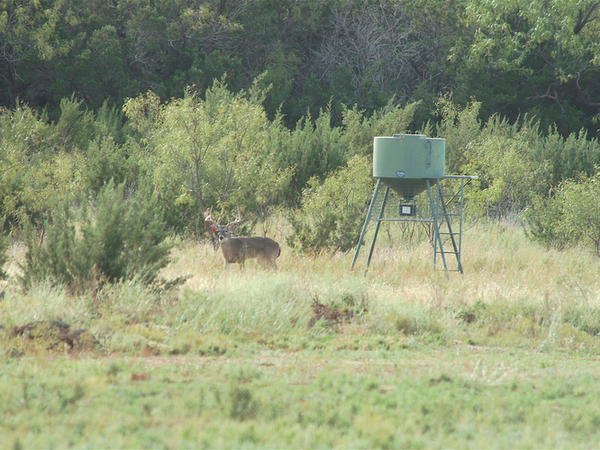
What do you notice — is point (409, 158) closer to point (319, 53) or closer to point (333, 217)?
point (333, 217)

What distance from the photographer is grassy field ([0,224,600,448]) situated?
14.2ft

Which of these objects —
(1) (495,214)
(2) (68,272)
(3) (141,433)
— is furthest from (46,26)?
(3) (141,433)

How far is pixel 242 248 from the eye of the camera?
35.8 ft

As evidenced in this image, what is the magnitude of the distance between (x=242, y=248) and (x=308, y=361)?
4.64 meters

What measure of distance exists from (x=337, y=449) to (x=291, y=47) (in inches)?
1126

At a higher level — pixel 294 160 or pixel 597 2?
pixel 597 2

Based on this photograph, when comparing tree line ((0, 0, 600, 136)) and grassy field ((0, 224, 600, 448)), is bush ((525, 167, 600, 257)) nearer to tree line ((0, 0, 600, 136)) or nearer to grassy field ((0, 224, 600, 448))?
grassy field ((0, 224, 600, 448))

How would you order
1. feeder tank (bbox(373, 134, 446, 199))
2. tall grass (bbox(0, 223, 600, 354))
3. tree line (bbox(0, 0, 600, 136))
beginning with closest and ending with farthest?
tall grass (bbox(0, 223, 600, 354)) < feeder tank (bbox(373, 134, 446, 199)) < tree line (bbox(0, 0, 600, 136))

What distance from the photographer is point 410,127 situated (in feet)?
94.0

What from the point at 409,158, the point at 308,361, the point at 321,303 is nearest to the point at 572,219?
the point at 409,158

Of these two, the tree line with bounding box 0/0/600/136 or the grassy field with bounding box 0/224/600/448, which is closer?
the grassy field with bounding box 0/224/600/448

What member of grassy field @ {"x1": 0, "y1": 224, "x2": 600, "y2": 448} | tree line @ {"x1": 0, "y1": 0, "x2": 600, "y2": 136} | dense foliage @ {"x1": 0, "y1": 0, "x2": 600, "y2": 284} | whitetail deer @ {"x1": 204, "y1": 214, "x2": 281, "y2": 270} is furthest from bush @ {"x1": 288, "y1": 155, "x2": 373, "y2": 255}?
tree line @ {"x1": 0, "y1": 0, "x2": 600, "y2": 136}

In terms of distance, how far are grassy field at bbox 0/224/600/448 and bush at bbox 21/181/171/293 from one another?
1.05ft

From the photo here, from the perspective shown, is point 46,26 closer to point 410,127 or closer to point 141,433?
point 410,127
